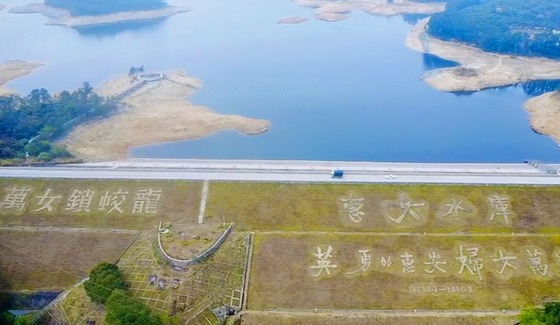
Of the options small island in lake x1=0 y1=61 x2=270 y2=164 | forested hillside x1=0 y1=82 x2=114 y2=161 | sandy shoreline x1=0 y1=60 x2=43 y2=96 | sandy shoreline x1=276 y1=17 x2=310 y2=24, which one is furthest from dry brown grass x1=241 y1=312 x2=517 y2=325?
sandy shoreline x1=276 y1=17 x2=310 y2=24

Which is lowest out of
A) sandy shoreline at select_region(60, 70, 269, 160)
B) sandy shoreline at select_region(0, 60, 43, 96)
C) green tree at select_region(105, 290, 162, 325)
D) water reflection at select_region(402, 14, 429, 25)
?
sandy shoreline at select_region(0, 60, 43, 96)

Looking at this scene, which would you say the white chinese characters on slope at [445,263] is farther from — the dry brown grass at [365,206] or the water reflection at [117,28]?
the water reflection at [117,28]

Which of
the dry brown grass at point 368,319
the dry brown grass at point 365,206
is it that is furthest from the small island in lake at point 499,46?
the dry brown grass at point 368,319

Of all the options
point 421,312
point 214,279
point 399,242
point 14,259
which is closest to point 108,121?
point 14,259

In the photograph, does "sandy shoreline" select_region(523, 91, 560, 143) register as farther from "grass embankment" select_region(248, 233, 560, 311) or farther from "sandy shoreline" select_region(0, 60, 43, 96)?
"sandy shoreline" select_region(0, 60, 43, 96)

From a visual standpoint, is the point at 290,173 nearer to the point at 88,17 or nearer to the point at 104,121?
→ the point at 104,121

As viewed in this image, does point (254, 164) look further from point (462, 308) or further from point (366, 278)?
point (462, 308)
